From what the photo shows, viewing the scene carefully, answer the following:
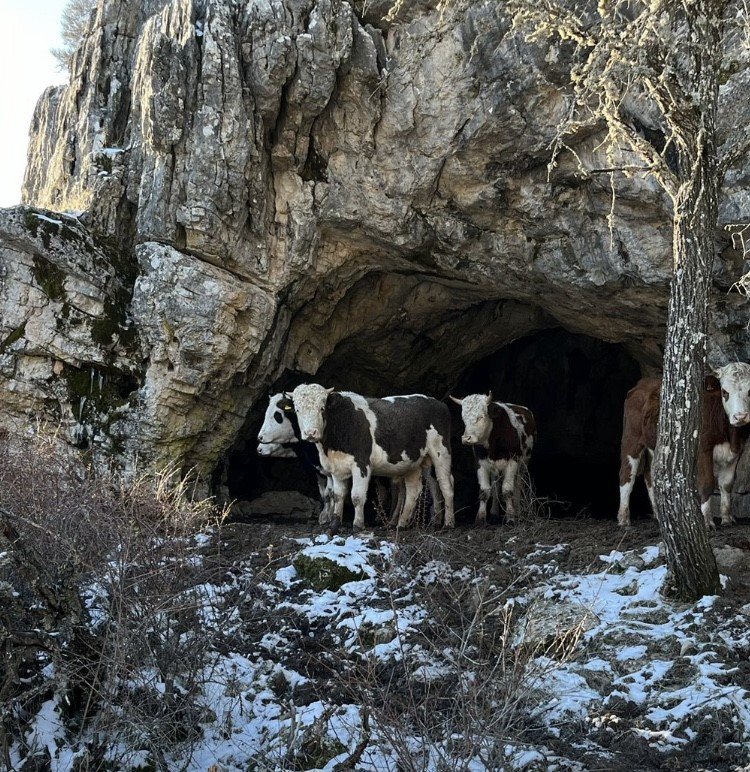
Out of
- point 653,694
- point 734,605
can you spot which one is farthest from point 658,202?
point 653,694

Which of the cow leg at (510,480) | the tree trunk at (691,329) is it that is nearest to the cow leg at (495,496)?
the cow leg at (510,480)

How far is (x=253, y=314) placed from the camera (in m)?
12.5

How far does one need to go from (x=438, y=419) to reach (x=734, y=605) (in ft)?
20.1

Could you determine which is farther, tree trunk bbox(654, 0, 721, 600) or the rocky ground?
tree trunk bbox(654, 0, 721, 600)

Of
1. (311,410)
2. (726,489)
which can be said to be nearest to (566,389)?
(726,489)

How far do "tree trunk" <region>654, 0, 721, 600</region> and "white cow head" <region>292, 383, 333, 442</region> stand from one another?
5193mm

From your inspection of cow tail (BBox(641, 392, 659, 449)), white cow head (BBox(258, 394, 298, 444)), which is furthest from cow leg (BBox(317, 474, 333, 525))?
cow tail (BBox(641, 392, 659, 449))

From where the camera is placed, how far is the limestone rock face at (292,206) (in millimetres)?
11367

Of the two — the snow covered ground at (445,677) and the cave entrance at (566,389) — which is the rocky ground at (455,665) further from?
the cave entrance at (566,389)

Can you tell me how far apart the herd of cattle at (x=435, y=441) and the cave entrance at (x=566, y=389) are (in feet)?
15.2

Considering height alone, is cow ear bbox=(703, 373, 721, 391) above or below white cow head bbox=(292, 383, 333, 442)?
above

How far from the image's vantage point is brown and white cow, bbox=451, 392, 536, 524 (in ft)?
41.7

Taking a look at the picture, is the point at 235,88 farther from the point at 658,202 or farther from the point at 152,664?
the point at 152,664

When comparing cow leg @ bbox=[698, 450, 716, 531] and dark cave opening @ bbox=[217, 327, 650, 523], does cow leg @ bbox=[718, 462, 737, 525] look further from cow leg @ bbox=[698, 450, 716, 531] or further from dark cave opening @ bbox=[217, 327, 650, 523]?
dark cave opening @ bbox=[217, 327, 650, 523]
